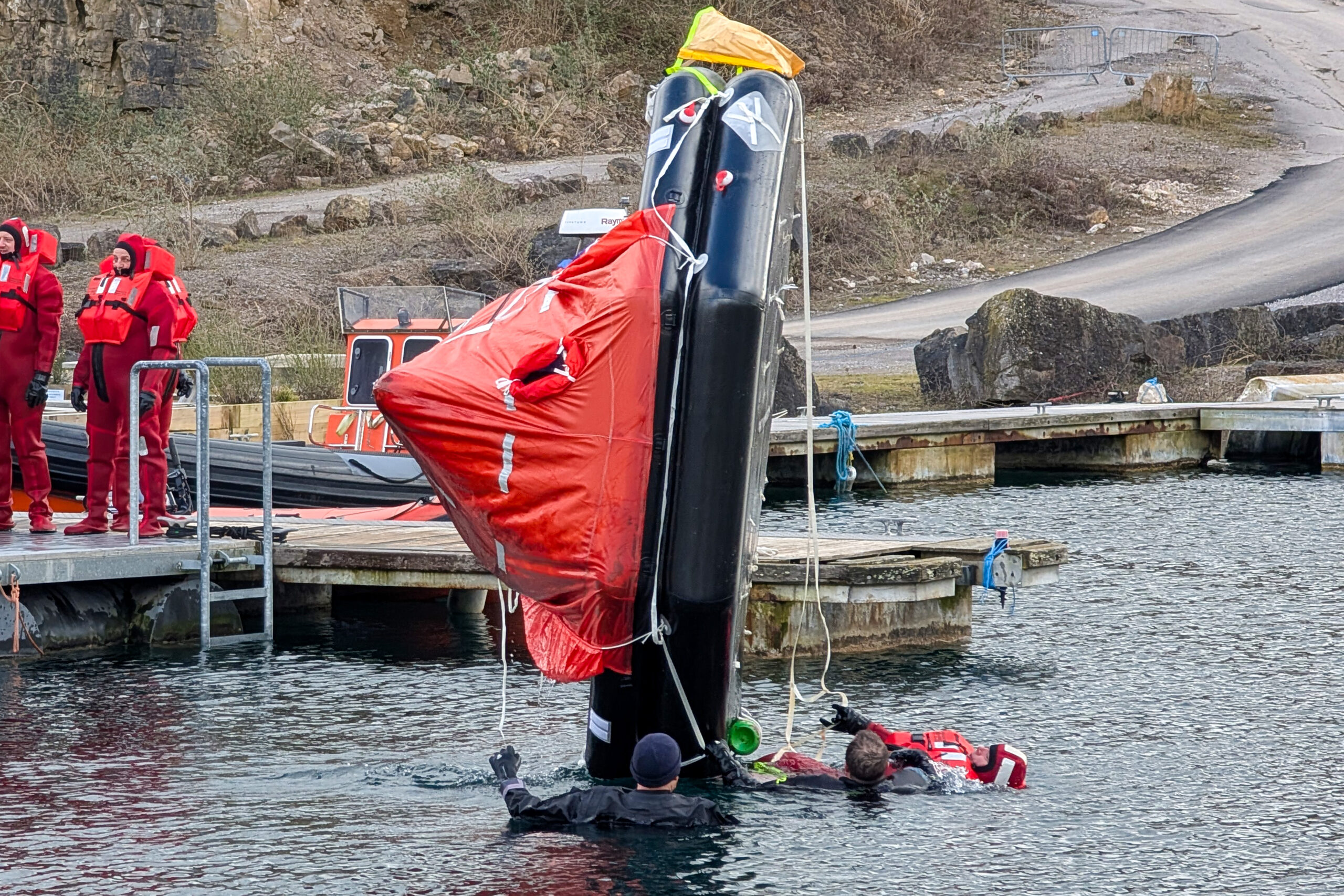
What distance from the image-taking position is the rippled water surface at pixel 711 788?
6578 millimetres

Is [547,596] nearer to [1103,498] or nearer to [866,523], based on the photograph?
[866,523]

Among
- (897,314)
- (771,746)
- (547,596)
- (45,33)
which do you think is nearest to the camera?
(547,596)

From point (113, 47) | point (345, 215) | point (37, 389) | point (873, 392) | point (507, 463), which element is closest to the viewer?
point (507, 463)

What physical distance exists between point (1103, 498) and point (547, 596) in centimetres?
1216

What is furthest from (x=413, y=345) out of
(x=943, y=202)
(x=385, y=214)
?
(x=943, y=202)

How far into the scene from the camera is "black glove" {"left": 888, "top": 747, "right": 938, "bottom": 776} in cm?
763

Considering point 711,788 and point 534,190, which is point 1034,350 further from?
point 711,788

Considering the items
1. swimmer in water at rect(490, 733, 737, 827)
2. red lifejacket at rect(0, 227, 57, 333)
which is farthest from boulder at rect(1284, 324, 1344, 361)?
swimmer in water at rect(490, 733, 737, 827)

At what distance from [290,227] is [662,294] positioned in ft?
73.4

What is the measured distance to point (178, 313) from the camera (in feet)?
35.7

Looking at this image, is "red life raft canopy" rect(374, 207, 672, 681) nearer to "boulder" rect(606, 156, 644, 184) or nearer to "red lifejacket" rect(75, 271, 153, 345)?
"red lifejacket" rect(75, 271, 153, 345)

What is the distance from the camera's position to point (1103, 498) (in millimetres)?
17891

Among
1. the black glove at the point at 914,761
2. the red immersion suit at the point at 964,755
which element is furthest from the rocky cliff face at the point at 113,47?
the black glove at the point at 914,761

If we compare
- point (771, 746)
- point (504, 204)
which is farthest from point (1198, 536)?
point (504, 204)
